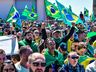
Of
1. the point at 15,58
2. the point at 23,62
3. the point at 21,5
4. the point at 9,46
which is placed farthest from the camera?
the point at 21,5

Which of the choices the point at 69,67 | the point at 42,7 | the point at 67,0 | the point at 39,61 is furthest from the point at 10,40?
the point at 42,7

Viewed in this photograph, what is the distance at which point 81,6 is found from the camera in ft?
92.4

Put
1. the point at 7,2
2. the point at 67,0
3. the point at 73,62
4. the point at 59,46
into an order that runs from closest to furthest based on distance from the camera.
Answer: the point at 73,62 → the point at 59,46 → the point at 67,0 → the point at 7,2

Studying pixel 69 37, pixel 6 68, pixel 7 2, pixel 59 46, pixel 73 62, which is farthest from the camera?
pixel 7 2

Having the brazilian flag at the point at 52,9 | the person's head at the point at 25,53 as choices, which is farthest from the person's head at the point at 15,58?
the brazilian flag at the point at 52,9

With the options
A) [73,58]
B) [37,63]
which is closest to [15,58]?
[73,58]

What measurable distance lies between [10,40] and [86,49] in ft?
5.68

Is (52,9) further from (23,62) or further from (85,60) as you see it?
(23,62)

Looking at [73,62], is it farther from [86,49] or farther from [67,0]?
[67,0]

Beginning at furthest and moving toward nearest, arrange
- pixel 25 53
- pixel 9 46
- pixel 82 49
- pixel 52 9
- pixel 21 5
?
pixel 21 5 → pixel 52 9 → pixel 9 46 → pixel 82 49 → pixel 25 53

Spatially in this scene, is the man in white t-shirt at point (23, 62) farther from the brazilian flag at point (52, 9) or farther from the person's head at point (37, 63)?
the brazilian flag at point (52, 9)

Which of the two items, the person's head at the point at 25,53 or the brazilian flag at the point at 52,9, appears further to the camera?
the brazilian flag at the point at 52,9

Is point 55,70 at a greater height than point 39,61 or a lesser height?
lesser

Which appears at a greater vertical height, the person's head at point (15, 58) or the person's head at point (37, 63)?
the person's head at point (37, 63)
